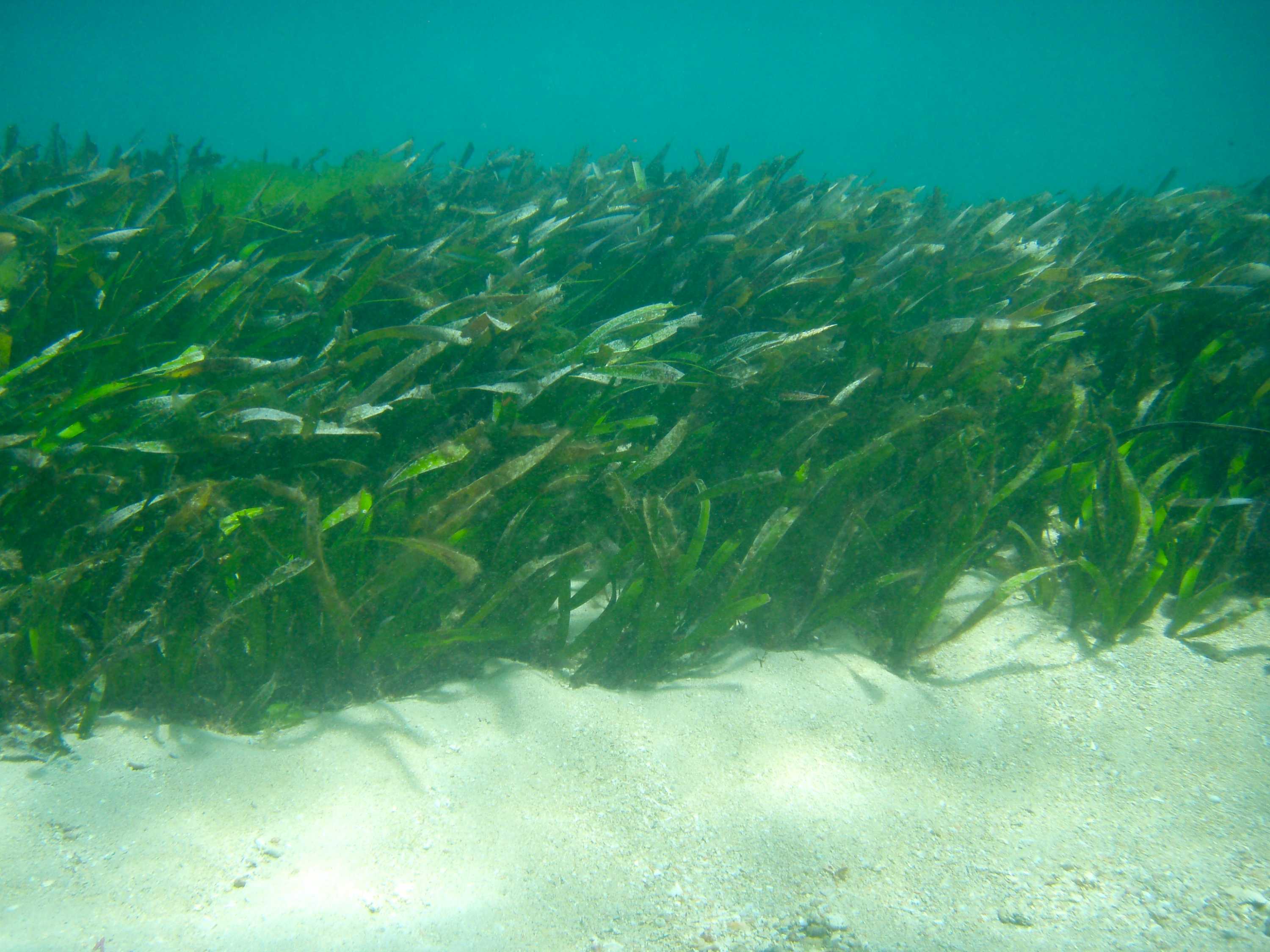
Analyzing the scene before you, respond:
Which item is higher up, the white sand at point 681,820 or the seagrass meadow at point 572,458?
the seagrass meadow at point 572,458

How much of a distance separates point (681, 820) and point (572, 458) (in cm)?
120

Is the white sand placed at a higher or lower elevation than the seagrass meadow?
lower

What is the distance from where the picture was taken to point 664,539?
6.89ft

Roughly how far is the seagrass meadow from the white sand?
0.21m

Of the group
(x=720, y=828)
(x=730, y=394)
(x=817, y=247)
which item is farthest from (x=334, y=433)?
(x=817, y=247)

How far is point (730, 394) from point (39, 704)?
8.45 ft

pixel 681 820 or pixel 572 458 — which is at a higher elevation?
pixel 572 458

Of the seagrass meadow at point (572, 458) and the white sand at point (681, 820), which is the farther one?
the seagrass meadow at point (572, 458)

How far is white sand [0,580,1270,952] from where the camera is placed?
55.9 inches

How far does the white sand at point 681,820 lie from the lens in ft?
4.66

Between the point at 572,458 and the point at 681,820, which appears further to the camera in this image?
the point at 572,458

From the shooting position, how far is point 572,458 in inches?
85.4

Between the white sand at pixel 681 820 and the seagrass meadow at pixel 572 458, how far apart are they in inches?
8.1

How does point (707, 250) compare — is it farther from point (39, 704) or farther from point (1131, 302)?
point (39, 704)
